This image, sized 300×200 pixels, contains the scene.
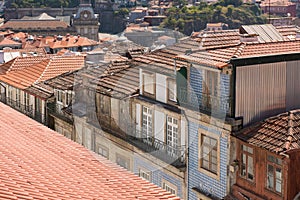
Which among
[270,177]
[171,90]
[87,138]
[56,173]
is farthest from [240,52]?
[56,173]

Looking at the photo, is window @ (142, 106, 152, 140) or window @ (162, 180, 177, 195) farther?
window @ (142, 106, 152, 140)

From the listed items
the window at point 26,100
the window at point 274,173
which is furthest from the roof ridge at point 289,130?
the window at point 26,100

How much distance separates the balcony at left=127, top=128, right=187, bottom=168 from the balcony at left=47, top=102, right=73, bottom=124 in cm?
338

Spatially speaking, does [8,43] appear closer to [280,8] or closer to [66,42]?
[66,42]

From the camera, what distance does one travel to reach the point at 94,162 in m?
6.83

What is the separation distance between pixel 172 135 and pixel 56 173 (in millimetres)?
7799

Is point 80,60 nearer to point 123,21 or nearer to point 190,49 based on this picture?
point 190,49

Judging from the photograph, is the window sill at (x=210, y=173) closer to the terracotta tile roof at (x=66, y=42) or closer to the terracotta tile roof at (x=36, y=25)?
the terracotta tile roof at (x=66, y=42)

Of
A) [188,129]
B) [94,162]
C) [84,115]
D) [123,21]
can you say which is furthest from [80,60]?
[123,21]

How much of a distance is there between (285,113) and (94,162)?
234 inches

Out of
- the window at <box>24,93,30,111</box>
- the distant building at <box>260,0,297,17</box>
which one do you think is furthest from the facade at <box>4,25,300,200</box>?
the distant building at <box>260,0,297,17</box>

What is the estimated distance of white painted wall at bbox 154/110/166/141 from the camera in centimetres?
1382

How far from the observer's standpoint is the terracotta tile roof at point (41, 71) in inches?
802

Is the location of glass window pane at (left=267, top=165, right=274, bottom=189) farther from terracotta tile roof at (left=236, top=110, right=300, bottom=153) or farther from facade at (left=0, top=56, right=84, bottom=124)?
facade at (left=0, top=56, right=84, bottom=124)
